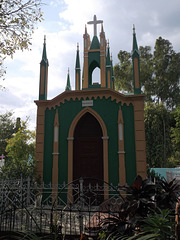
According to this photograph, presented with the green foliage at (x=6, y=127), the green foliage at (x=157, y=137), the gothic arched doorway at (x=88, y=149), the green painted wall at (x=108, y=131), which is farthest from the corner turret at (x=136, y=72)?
the green foliage at (x=6, y=127)

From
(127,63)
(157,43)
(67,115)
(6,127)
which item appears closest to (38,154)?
(67,115)

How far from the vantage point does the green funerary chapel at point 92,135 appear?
994cm

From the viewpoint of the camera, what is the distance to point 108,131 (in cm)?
1034

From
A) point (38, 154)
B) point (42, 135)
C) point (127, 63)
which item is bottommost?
point (38, 154)

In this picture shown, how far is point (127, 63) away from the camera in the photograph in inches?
1160

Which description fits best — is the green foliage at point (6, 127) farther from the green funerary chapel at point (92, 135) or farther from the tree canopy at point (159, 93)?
the green funerary chapel at point (92, 135)

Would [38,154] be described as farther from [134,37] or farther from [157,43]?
[157,43]

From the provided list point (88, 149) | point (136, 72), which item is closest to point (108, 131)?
point (88, 149)

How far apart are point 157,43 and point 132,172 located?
77.8 ft

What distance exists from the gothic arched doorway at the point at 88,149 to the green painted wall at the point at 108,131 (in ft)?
1.48

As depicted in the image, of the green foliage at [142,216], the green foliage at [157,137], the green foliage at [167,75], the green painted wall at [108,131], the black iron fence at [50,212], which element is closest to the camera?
the green foliage at [142,216]

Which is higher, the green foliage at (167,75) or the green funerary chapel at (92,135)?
the green foliage at (167,75)

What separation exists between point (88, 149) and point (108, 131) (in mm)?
1281

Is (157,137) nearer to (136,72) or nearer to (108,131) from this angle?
(136,72)
